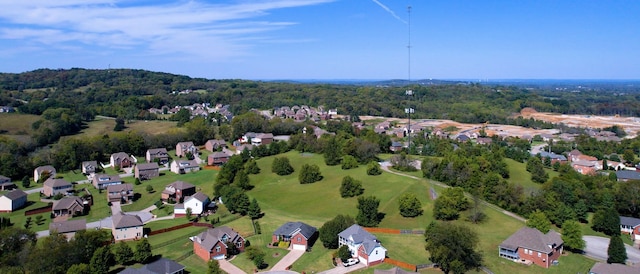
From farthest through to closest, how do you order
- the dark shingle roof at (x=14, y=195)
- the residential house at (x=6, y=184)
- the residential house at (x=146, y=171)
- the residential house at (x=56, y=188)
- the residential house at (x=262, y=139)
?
the residential house at (x=262, y=139), the residential house at (x=146, y=171), the residential house at (x=6, y=184), the residential house at (x=56, y=188), the dark shingle roof at (x=14, y=195)

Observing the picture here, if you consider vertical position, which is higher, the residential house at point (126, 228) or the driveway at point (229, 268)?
the residential house at point (126, 228)

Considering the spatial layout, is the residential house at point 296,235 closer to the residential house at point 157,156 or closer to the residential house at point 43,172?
the residential house at point 43,172

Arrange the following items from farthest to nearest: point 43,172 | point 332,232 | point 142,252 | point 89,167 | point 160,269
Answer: point 89,167 → point 43,172 → point 332,232 → point 142,252 → point 160,269

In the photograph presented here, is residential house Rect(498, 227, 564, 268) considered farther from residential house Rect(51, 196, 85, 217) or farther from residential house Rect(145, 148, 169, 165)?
residential house Rect(145, 148, 169, 165)

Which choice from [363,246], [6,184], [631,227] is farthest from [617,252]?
[6,184]

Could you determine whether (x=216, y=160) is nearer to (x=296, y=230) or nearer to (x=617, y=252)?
(x=296, y=230)

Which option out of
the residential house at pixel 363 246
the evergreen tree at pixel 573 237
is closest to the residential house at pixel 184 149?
the residential house at pixel 363 246

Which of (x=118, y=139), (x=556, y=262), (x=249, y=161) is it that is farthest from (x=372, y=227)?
(x=118, y=139)
